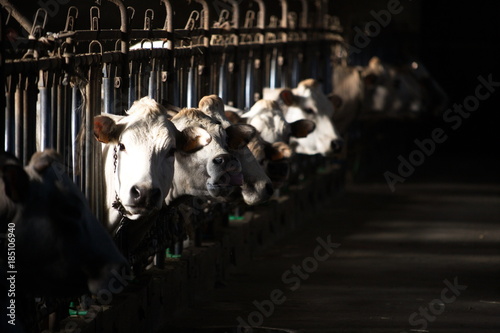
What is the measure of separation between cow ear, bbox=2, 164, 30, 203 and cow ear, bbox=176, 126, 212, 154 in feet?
9.11

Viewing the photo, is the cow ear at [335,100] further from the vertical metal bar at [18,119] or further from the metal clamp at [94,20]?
the vertical metal bar at [18,119]

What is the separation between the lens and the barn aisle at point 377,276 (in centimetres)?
904

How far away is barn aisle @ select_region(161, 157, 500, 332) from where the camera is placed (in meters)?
9.04

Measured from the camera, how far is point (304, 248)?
1288 cm

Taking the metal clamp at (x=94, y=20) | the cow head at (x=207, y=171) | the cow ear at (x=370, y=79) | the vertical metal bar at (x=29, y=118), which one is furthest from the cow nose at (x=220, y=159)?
the cow ear at (x=370, y=79)

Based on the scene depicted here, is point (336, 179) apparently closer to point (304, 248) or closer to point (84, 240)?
point (304, 248)

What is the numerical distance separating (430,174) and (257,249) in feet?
33.8

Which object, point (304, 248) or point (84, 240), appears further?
point (304, 248)

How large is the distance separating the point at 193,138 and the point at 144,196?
0.89 metres

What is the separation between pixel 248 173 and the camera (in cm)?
870

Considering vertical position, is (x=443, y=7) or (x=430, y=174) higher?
(x=443, y=7)

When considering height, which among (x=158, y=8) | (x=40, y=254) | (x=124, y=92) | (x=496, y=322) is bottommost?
(x=496, y=322)

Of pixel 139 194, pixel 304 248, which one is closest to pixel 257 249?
pixel 304 248

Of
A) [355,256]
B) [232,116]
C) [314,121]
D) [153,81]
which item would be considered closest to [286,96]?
[314,121]
